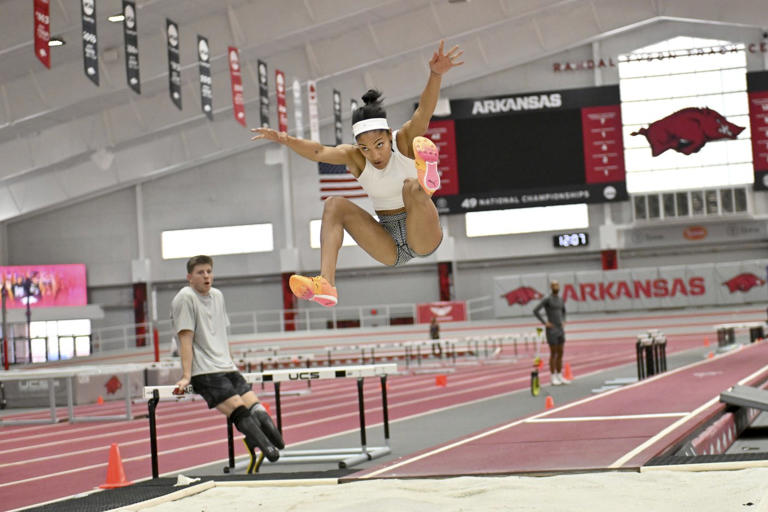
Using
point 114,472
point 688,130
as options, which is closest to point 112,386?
point 114,472

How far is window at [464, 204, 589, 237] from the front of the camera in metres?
34.6

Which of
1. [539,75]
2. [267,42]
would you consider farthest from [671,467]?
[539,75]

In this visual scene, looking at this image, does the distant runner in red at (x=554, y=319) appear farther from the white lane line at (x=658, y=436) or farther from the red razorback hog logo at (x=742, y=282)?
the red razorback hog logo at (x=742, y=282)

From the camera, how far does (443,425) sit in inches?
416

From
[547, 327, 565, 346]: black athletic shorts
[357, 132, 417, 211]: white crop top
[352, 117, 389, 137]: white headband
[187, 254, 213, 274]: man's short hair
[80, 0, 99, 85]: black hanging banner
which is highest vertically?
[80, 0, 99, 85]: black hanging banner

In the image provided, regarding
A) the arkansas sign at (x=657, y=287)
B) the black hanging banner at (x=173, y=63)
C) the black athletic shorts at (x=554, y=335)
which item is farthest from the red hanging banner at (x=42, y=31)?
the arkansas sign at (x=657, y=287)

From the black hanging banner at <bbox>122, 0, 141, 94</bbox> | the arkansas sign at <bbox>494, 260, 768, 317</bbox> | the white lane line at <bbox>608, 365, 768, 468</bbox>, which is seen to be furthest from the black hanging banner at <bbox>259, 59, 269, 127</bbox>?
the white lane line at <bbox>608, 365, 768, 468</bbox>

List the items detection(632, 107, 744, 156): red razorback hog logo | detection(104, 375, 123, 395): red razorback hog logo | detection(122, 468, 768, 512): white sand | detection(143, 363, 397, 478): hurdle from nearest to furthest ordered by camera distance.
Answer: detection(122, 468, 768, 512): white sand < detection(143, 363, 397, 478): hurdle < detection(104, 375, 123, 395): red razorback hog logo < detection(632, 107, 744, 156): red razorback hog logo

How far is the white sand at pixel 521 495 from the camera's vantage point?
163 inches

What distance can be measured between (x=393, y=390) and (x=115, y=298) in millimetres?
23318

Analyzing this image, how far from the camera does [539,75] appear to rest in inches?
1388

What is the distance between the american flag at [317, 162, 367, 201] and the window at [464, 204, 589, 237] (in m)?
9.35

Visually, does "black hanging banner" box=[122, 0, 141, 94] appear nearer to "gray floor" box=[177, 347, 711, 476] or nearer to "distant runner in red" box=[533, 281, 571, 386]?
"distant runner in red" box=[533, 281, 571, 386]

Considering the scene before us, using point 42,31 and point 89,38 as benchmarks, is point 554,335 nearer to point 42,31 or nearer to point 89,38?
point 89,38
